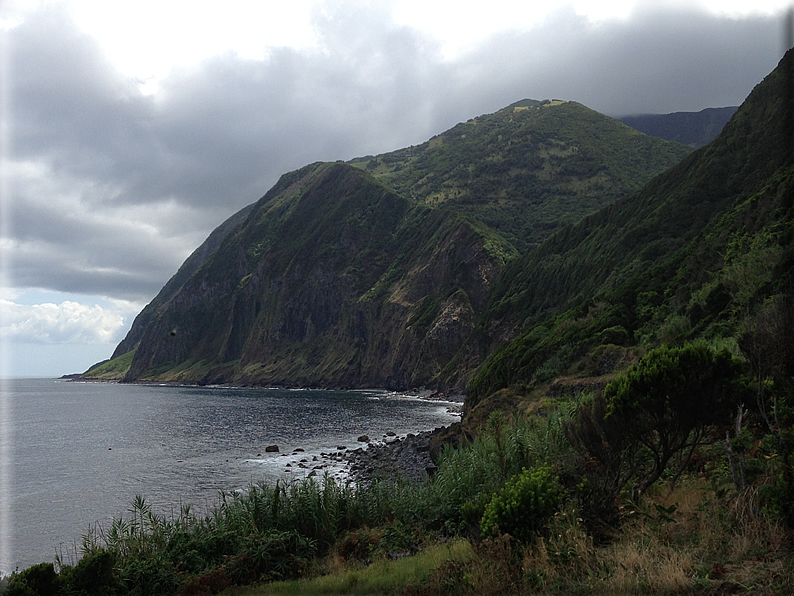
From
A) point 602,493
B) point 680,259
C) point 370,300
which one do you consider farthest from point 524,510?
point 370,300

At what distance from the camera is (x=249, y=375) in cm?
17875

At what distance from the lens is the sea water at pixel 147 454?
30.7m

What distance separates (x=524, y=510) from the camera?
9.53m

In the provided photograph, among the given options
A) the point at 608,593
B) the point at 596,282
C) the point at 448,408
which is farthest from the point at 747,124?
the point at 608,593

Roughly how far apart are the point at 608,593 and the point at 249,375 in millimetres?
180471

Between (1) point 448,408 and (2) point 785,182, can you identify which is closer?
(2) point 785,182

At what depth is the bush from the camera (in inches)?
374

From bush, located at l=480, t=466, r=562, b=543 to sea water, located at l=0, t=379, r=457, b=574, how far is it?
22.2 meters

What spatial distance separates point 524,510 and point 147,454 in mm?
51389

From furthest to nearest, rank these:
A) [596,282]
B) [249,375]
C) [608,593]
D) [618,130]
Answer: [618,130] → [249,375] → [596,282] → [608,593]

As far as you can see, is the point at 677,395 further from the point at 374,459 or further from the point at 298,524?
the point at 374,459

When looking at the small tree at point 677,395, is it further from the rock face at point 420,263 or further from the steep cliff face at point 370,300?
the steep cliff face at point 370,300

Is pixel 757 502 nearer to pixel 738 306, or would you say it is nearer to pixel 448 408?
pixel 738 306

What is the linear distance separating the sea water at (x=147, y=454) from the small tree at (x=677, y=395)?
2458cm
